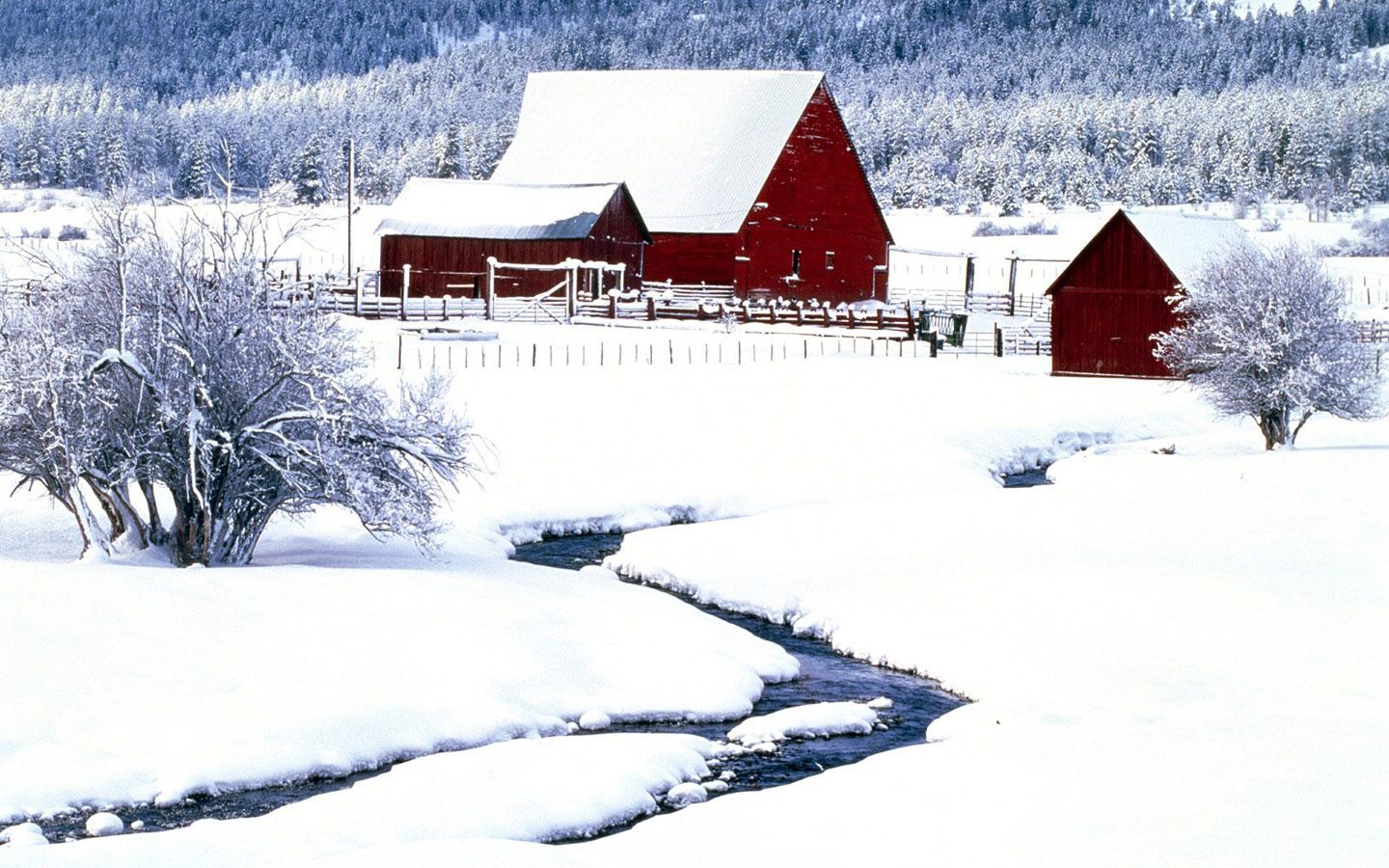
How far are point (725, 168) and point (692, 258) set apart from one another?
4207mm

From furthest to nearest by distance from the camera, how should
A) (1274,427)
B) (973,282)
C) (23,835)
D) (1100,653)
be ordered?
(973,282) → (1274,427) → (1100,653) → (23,835)

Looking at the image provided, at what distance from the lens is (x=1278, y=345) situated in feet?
103

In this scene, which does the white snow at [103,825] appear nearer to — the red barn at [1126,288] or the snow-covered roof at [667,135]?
the red barn at [1126,288]

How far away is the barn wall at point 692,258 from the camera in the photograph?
5397 centimetres

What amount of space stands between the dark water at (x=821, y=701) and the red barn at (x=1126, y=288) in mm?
24873

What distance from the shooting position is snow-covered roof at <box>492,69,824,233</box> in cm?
5553

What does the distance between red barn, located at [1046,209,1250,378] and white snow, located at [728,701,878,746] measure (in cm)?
2822

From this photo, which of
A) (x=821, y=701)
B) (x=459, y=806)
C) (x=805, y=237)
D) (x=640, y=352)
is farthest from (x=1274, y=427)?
(x=805, y=237)

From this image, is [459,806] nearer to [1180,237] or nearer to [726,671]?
[726,671]

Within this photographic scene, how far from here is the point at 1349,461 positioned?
2981 cm

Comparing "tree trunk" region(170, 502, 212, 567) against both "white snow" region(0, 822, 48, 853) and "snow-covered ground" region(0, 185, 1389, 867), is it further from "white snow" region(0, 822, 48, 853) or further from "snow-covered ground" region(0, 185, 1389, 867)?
"white snow" region(0, 822, 48, 853)

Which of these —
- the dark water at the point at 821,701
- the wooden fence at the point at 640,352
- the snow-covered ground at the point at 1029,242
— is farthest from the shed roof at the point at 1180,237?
the snow-covered ground at the point at 1029,242

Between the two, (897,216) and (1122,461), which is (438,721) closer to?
(1122,461)

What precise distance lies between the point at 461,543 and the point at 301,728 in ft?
28.8
